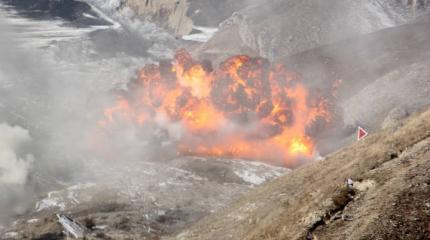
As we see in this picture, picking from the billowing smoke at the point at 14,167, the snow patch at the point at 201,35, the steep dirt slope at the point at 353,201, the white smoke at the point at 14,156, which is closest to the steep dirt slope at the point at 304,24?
the snow patch at the point at 201,35

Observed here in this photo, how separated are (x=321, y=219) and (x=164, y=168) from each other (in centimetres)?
4053

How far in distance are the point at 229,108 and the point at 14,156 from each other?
31677 mm

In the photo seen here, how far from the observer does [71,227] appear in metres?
40.5

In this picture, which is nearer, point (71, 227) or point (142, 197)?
point (71, 227)

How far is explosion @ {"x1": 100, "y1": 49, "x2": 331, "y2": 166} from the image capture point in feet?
218

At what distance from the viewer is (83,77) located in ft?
369

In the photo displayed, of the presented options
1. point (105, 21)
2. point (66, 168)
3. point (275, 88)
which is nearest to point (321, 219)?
point (66, 168)

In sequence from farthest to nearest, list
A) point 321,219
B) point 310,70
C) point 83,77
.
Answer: point 83,77
point 310,70
point 321,219

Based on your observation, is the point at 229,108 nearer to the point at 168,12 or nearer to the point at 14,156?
the point at 14,156

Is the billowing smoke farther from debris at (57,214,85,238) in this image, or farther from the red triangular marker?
the red triangular marker

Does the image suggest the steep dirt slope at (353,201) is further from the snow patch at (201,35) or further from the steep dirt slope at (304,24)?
the snow patch at (201,35)

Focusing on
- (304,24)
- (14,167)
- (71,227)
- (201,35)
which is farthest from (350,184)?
(201,35)

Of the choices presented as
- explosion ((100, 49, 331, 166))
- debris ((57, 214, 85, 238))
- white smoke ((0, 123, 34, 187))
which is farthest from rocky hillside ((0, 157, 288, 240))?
explosion ((100, 49, 331, 166))

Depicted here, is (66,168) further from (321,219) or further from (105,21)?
(105,21)
